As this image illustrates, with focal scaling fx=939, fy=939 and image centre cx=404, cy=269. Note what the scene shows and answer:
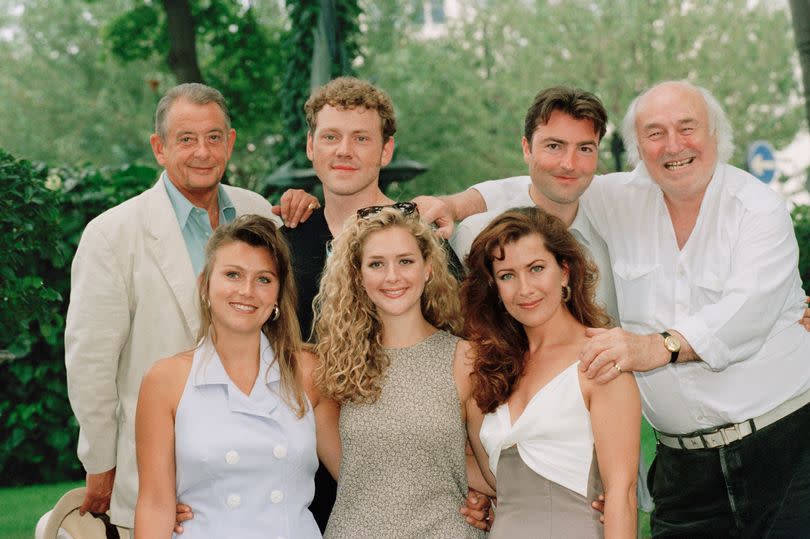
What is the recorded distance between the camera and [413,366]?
139 inches

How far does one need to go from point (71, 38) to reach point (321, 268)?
31.7 m

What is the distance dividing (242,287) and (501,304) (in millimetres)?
982

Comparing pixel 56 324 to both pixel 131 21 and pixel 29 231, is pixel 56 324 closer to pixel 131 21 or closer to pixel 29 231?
pixel 29 231

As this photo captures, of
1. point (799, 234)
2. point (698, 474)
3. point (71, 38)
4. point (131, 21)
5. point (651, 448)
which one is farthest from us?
point (71, 38)

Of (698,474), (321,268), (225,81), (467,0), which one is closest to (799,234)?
(698,474)

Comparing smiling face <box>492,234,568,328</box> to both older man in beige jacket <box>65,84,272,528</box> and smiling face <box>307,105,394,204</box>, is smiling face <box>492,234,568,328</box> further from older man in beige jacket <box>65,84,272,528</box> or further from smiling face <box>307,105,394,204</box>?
older man in beige jacket <box>65,84,272,528</box>

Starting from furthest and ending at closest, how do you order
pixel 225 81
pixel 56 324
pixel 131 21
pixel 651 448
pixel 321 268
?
1. pixel 225 81
2. pixel 131 21
3. pixel 651 448
4. pixel 56 324
5. pixel 321 268

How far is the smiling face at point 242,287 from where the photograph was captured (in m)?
3.43

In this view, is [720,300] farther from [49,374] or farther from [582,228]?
[49,374]

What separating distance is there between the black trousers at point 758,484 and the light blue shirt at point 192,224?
7.53 feet

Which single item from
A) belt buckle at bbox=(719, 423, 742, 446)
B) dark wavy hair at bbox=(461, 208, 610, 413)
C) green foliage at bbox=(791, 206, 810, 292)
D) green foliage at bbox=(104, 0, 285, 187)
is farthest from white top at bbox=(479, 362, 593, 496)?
green foliage at bbox=(104, 0, 285, 187)

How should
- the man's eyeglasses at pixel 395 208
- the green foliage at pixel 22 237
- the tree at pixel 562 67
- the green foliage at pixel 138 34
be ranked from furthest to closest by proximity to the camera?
the tree at pixel 562 67, the green foliage at pixel 138 34, the green foliage at pixel 22 237, the man's eyeglasses at pixel 395 208

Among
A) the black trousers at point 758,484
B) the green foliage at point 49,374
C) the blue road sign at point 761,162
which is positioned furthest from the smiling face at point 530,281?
the blue road sign at point 761,162

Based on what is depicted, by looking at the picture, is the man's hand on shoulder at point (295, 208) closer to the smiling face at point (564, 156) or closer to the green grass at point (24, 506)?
the smiling face at point (564, 156)
